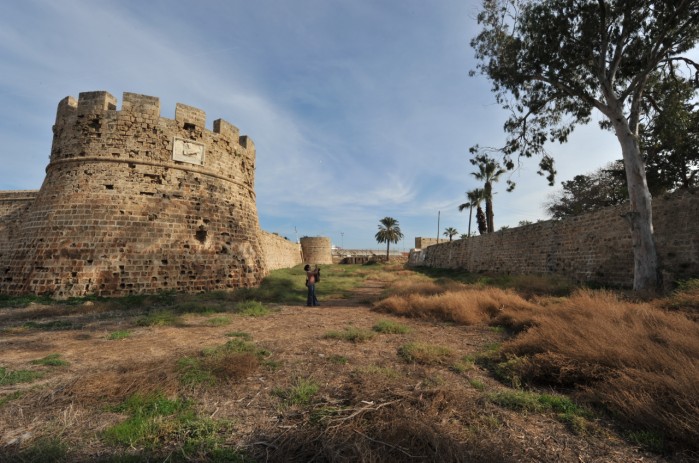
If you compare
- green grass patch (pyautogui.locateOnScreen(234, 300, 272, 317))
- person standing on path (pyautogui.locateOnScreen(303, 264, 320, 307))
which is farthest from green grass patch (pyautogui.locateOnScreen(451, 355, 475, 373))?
person standing on path (pyautogui.locateOnScreen(303, 264, 320, 307))

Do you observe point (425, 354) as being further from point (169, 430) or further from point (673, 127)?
point (673, 127)

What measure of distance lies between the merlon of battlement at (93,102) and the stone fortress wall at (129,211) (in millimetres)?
36

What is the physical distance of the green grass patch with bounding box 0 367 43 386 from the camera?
12.7 ft

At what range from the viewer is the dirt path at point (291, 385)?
102 inches

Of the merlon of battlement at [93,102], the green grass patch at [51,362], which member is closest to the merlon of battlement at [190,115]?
the merlon of battlement at [93,102]

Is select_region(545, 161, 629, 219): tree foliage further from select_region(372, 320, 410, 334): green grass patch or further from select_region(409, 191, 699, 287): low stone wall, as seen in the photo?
select_region(372, 320, 410, 334): green grass patch

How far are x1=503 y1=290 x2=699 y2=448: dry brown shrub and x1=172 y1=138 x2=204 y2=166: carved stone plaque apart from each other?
1242 centimetres

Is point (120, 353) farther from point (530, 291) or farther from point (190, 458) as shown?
point (530, 291)

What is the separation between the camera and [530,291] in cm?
1048

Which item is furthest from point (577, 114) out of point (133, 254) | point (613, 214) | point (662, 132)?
point (133, 254)

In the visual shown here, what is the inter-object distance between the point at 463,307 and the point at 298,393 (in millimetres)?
5627

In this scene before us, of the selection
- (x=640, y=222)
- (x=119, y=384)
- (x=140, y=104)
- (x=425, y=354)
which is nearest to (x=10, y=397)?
(x=119, y=384)

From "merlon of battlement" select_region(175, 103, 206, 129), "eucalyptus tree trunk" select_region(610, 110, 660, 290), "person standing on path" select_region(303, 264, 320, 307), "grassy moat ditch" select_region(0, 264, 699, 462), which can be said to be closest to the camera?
"grassy moat ditch" select_region(0, 264, 699, 462)

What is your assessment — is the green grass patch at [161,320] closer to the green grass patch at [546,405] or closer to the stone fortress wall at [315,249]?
the green grass patch at [546,405]
